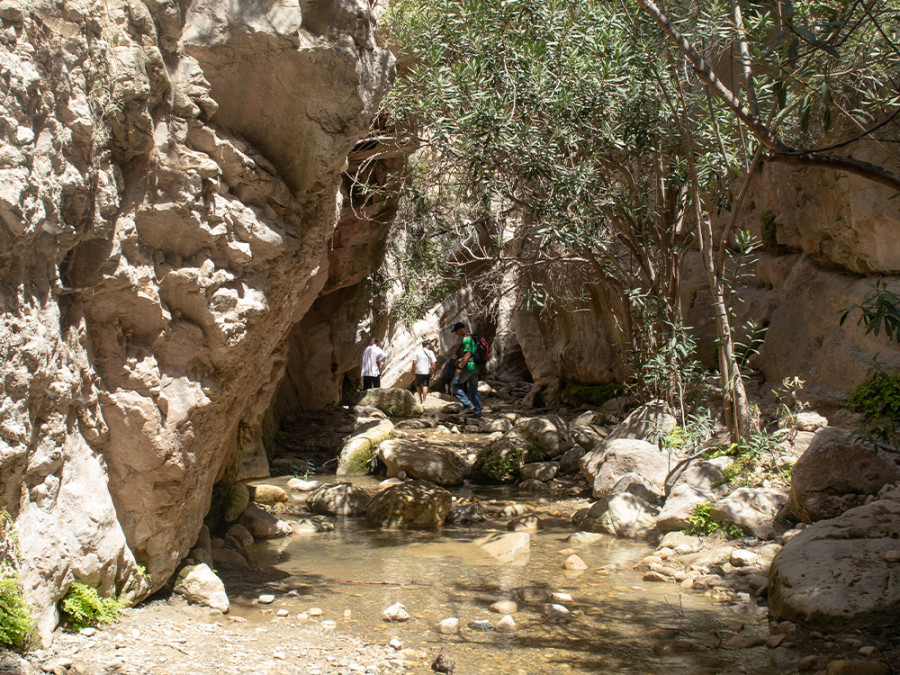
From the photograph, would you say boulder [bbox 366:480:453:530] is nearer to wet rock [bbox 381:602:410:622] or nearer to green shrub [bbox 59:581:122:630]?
wet rock [bbox 381:602:410:622]

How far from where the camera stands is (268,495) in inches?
336

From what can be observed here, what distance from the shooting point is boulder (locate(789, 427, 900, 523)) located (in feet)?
20.0

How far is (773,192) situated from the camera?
11.0m

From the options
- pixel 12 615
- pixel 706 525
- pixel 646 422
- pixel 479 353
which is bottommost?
pixel 706 525

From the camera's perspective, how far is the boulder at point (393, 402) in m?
16.2

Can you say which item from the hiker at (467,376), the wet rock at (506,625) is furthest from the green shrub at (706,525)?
the hiker at (467,376)

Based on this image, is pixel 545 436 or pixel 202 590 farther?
pixel 545 436

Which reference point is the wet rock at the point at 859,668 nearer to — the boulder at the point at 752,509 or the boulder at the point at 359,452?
the boulder at the point at 752,509

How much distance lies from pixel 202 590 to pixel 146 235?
2.29 meters

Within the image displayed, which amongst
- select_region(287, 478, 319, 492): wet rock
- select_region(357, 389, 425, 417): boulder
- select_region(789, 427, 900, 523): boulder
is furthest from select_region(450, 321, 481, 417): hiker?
select_region(789, 427, 900, 523): boulder

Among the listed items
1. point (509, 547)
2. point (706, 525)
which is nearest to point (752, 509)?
point (706, 525)

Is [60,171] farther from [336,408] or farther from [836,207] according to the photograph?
[336,408]

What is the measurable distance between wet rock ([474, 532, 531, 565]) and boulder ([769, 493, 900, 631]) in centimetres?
217

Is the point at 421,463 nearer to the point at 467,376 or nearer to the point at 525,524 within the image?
the point at 525,524
